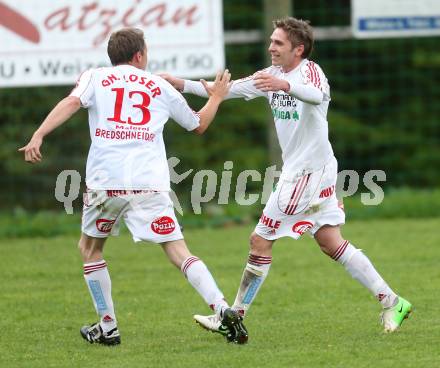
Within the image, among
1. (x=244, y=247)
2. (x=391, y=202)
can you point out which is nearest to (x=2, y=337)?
(x=244, y=247)

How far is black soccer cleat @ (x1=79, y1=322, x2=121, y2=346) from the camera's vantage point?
654 centimetres

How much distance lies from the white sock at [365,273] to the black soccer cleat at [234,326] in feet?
2.87

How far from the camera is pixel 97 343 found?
6.61m

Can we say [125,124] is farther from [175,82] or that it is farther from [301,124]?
[301,124]

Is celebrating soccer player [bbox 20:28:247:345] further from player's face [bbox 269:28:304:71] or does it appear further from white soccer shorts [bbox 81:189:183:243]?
player's face [bbox 269:28:304:71]

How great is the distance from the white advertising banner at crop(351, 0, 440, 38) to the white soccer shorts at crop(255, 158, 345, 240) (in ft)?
20.9

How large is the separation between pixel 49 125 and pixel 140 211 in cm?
69

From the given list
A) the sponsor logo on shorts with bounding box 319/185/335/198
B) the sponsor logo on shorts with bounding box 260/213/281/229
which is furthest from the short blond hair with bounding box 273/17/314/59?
the sponsor logo on shorts with bounding box 260/213/281/229

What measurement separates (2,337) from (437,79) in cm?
1115

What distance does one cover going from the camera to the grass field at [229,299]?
20.1ft

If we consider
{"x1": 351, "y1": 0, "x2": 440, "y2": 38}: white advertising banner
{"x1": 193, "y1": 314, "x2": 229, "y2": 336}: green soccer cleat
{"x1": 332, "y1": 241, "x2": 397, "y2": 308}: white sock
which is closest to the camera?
{"x1": 193, "y1": 314, "x2": 229, "y2": 336}: green soccer cleat

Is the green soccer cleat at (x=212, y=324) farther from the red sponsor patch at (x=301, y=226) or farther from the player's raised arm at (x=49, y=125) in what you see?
the player's raised arm at (x=49, y=125)

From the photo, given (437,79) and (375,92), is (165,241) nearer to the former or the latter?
(375,92)

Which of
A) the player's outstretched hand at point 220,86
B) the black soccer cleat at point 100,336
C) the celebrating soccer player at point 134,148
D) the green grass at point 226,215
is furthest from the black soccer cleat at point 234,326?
the green grass at point 226,215
